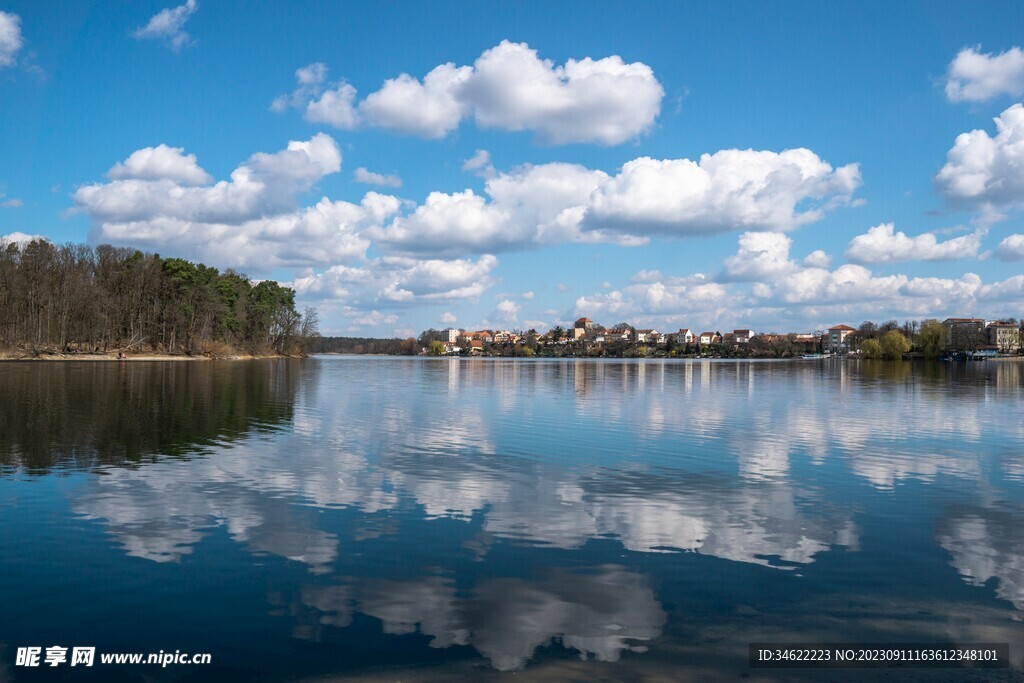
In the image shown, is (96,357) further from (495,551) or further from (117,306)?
(495,551)

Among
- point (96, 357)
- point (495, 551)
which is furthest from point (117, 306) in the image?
point (495, 551)

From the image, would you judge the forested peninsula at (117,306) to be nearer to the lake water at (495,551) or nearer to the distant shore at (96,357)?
the distant shore at (96,357)

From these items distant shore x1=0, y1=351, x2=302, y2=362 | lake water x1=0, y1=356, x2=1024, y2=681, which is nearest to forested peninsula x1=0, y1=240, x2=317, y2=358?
distant shore x1=0, y1=351, x2=302, y2=362

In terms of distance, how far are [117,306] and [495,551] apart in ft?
391

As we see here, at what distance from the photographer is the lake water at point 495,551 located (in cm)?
829

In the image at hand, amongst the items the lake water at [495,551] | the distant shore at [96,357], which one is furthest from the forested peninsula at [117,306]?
the lake water at [495,551]

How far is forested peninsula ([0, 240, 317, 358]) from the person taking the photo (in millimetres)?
99562

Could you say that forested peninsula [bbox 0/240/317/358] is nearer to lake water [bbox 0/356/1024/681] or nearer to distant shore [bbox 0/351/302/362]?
distant shore [bbox 0/351/302/362]

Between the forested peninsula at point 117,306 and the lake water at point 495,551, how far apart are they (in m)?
89.8

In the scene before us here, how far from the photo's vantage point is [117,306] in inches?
4417

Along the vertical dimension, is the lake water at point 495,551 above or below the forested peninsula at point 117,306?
below

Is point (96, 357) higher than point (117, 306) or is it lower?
lower

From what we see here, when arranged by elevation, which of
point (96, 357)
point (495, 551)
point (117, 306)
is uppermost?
point (117, 306)

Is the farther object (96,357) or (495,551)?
(96,357)
